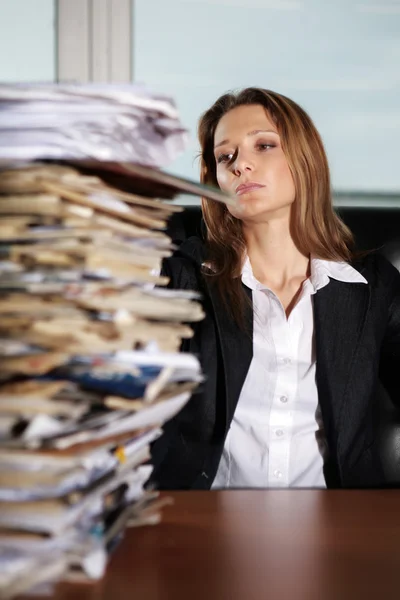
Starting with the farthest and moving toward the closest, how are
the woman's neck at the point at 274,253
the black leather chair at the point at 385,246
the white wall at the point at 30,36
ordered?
the white wall at the point at 30,36 → the woman's neck at the point at 274,253 → the black leather chair at the point at 385,246

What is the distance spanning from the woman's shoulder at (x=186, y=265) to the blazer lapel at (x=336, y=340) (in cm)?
28

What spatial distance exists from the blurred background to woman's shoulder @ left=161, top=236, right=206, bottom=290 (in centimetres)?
47

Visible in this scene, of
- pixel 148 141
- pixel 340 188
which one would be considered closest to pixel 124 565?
pixel 148 141

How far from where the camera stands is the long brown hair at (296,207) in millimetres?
1804

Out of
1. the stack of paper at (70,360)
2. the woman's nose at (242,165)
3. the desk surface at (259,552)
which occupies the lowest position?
the desk surface at (259,552)

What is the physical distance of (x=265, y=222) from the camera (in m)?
1.90

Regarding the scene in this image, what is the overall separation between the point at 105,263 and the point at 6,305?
0.29 feet

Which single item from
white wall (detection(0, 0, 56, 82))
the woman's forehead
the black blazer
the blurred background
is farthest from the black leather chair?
white wall (detection(0, 0, 56, 82))

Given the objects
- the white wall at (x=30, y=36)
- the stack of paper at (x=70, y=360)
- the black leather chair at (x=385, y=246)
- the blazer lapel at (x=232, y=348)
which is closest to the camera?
the stack of paper at (x=70, y=360)

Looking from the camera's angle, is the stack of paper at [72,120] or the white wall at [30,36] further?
the white wall at [30,36]

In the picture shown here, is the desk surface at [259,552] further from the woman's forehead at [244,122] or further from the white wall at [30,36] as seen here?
the white wall at [30,36]

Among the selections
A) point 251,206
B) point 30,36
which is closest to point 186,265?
point 251,206

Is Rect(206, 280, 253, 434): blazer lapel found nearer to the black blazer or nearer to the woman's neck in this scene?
the black blazer

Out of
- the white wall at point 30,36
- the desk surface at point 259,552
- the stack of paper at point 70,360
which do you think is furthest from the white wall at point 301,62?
the stack of paper at point 70,360
